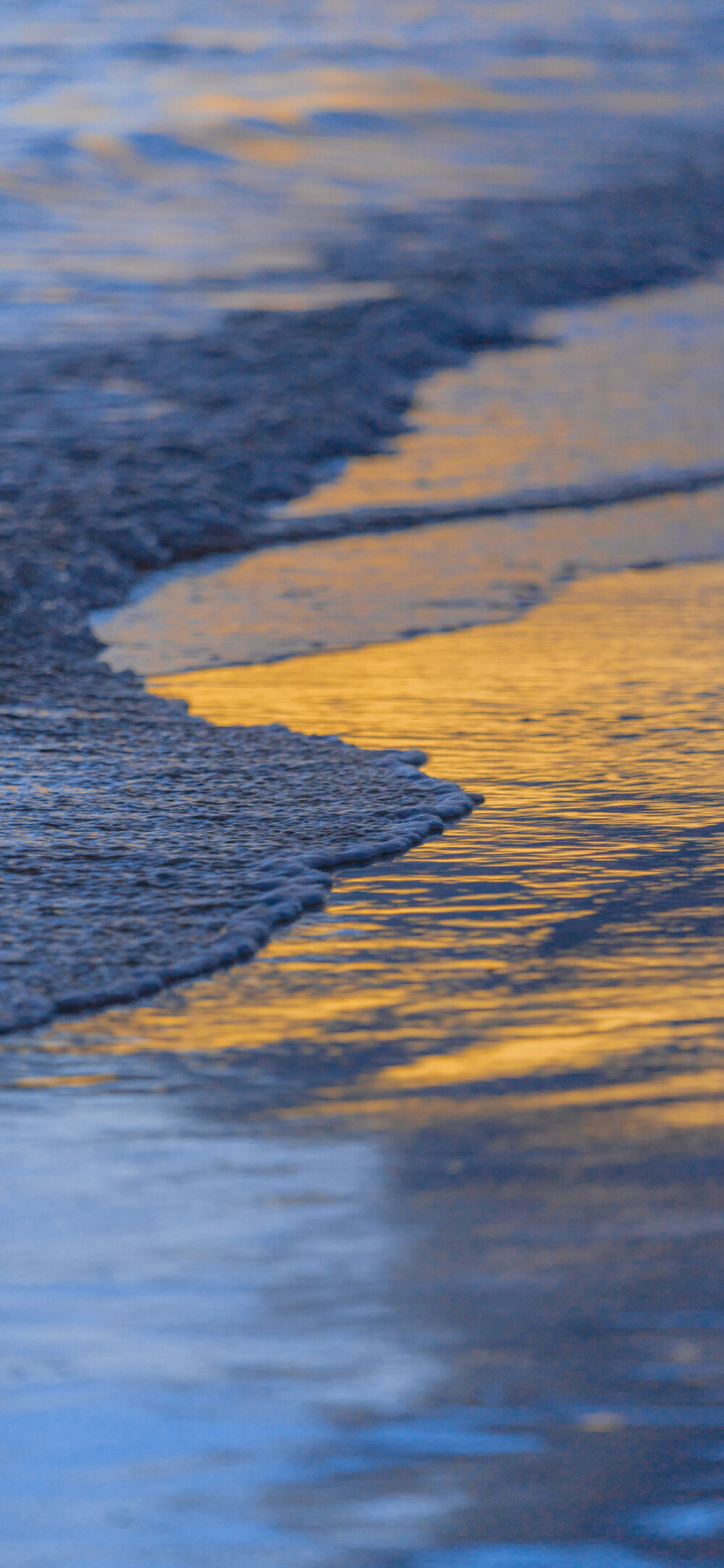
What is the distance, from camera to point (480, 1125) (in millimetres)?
1874

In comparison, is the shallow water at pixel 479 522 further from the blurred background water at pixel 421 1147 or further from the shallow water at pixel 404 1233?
the shallow water at pixel 404 1233

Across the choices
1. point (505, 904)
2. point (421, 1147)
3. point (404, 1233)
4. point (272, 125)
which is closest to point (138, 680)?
point (505, 904)

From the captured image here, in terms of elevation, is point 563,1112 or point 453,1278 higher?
point 563,1112

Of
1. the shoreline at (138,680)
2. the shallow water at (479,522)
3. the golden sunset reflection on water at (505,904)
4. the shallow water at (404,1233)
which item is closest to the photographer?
the shallow water at (404,1233)

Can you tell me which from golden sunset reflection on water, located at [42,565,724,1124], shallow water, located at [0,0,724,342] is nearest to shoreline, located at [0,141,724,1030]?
golden sunset reflection on water, located at [42,565,724,1124]

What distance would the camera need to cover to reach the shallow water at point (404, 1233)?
1364 mm

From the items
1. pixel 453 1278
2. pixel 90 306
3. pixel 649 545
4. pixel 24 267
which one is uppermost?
pixel 24 267

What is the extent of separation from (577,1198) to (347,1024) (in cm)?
48

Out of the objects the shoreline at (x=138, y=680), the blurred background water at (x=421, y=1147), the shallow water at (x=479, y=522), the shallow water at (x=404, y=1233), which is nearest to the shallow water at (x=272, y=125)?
the shoreline at (x=138, y=680)

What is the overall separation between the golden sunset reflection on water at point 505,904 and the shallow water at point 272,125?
→ 5.92m

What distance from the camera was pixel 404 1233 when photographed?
5.53ft

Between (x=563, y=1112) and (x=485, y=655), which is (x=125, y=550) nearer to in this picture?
(x=485, y=655)

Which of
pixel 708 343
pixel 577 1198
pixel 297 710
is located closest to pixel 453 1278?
pixel 577 1198

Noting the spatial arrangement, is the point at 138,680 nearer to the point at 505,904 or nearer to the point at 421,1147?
the point at 505,904
